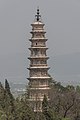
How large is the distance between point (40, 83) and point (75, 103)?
3.91 meters

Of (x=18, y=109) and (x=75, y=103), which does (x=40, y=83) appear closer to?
(x=75, y=103)

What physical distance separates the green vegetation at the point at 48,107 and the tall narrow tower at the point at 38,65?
1200mm

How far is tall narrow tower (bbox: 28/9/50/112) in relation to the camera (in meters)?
65.2

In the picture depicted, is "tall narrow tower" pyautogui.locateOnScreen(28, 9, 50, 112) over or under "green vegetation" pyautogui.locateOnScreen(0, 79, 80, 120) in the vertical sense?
over

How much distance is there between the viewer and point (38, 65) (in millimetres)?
65812

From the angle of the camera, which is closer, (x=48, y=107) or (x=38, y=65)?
(x=48, y=107)

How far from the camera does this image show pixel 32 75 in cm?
6588

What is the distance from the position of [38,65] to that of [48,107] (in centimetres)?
725

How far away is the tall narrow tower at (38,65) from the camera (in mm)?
65250

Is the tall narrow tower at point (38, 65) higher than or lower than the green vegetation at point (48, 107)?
higher

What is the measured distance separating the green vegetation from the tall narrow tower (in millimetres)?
1200

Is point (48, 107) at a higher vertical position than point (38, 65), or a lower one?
lower

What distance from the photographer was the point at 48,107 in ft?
196

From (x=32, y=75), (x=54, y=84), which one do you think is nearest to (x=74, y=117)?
(x=32, y=75)
